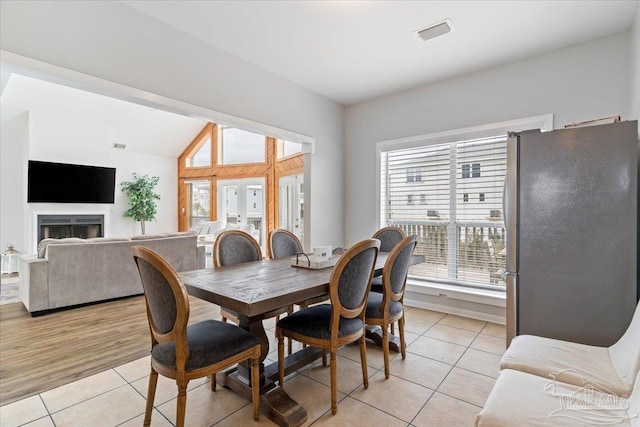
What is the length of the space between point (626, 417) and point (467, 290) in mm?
2555

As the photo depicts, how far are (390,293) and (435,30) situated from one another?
7.59 feet

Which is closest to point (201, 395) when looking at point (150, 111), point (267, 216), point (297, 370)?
point (297, 370)

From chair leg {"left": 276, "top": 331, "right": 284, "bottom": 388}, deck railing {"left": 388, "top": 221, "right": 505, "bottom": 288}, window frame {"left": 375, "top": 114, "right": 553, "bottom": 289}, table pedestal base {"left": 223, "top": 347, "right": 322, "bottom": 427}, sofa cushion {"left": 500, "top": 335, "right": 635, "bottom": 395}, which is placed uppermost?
window frame {"left": 375, "top": 114, "right": 553, "bottom": 289}

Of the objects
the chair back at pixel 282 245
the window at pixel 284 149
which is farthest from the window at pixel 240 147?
the chair back at pixel 282 245

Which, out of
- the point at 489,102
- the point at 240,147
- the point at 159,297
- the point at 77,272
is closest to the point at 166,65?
the point at 159,297

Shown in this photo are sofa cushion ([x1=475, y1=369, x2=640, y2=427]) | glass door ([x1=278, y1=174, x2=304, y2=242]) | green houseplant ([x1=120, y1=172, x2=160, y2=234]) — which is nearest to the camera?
sofa cushion ([x1=475, y1=369, x2=640, y2=427])

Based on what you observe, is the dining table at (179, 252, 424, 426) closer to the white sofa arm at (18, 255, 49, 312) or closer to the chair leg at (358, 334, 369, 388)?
the chair leg at (358, 334, 369, 388)

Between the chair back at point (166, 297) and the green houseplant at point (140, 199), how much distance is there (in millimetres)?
7870

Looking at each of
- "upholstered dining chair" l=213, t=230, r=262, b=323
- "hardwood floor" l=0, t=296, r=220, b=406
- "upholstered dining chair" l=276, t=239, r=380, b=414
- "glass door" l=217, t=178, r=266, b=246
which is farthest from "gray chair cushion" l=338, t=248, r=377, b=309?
"glass door" l=217, t=178, r=266, b=246

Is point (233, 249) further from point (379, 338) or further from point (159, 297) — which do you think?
point (379, 338)

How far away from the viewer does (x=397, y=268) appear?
2.40 m

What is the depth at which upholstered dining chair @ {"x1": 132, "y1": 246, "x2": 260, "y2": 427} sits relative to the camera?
157 cm

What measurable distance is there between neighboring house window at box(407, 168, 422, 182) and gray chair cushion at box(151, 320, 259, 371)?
Answer: 3.07m

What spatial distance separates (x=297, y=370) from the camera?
244cm
